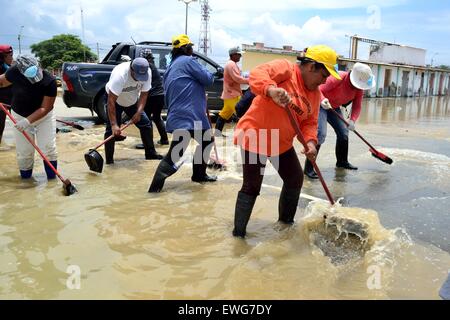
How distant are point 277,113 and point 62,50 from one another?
162 ft

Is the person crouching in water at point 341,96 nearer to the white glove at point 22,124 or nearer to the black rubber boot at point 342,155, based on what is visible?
the black rubber boot at point 342,155

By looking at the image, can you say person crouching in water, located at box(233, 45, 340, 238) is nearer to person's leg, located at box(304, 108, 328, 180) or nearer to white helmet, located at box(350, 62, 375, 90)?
person's leg, located at box(304, 108, 328, 180)

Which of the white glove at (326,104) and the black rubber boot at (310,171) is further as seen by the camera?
the black rubber boot at (310,171)

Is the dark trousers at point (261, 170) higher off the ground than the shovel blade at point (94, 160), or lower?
higher

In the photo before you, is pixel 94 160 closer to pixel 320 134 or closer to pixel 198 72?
pixel 198 72

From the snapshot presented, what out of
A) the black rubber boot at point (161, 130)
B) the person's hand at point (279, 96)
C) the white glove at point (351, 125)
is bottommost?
the black rubber boot at point (161, 130)

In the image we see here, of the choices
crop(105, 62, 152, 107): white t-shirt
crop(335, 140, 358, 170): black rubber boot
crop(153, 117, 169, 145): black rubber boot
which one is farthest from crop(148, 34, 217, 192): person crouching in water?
Result: crop(153, 117, 169, 145): black rubber boot

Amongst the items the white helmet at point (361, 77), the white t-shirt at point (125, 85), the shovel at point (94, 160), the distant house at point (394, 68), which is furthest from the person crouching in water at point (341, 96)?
the distant house at point (394, 68)

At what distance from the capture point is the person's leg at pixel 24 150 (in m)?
5.00

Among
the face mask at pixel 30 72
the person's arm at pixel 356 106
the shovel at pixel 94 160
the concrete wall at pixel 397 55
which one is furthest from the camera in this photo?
the concrete wall at pixel 397 55

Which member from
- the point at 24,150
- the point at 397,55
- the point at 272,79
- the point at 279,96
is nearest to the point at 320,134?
the point at 272,79

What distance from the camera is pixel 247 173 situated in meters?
3.40

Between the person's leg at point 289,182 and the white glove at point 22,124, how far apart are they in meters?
2.88
